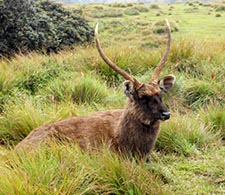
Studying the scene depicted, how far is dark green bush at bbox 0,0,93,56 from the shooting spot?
12.5 metres

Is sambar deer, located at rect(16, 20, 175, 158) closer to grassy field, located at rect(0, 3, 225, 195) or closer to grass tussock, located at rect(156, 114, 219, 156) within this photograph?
grassy field, located at rect(0, 3, 225, 195)

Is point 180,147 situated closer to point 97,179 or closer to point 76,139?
point 76,139

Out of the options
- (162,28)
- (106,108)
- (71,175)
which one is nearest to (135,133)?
(71,175)

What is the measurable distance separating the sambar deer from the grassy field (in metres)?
0.36

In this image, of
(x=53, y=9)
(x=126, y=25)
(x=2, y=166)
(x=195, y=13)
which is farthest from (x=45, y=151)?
(x=195, y=13)

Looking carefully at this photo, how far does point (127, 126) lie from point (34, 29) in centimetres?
855

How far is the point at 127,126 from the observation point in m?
5.50

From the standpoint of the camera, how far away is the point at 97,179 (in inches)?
173

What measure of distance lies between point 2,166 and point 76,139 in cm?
134

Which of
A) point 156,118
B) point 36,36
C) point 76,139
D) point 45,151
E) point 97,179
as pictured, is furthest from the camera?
point 36,36

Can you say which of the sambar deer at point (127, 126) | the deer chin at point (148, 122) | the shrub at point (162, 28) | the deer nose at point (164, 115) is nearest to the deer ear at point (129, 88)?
the sambar deer at point (127, 126)

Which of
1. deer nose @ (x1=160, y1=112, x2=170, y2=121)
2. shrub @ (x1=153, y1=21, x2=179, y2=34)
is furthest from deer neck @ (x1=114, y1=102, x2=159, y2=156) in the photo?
shrub @ (x1=153, y1=21, x2=179, y2=34)

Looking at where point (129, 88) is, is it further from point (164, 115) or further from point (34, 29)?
point (34, 29)

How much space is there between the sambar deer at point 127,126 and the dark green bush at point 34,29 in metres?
6.81
